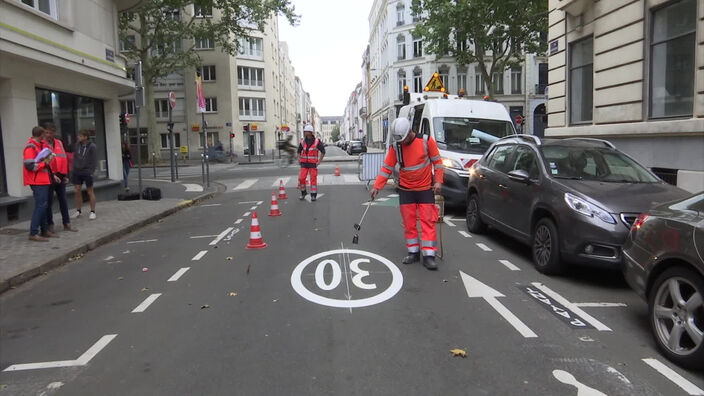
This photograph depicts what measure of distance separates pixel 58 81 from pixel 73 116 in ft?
4.18

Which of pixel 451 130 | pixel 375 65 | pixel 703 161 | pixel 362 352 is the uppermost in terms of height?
pixel 375 65

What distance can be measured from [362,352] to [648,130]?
10.2 meters

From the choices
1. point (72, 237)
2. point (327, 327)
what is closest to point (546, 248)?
point (327, 327)

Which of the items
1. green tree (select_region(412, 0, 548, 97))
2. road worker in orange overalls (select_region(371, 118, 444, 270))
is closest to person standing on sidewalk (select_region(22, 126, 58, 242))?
road worker in orange overalls (select_region(371, 118, 444, 270))

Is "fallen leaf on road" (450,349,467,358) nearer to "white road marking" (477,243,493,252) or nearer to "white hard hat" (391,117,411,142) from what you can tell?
"white hard hat" (391,117,411,142)

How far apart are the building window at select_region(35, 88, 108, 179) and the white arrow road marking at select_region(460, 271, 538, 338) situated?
35.3 feet

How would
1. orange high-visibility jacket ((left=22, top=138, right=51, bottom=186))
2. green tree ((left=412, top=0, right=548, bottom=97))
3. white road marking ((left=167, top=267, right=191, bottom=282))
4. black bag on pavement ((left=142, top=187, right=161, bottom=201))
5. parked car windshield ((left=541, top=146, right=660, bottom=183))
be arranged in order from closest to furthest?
white road marking ((left=167, top=267, right=191, bottom=282)), parked car windshield ((left=541, top=146, right=660, bottom=183)), orange high-visibility jacket ((left=22, top=138, right=51, bottom=186)), black bag on pavement ((left=142, top=187, right=161, bottom=201)), green tree ((left=412, top=0, right=548, bottom=97))

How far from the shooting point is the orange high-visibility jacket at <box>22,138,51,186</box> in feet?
27.6

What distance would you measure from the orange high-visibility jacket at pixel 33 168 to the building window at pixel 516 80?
47.9 m

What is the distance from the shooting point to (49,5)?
12.1 meters

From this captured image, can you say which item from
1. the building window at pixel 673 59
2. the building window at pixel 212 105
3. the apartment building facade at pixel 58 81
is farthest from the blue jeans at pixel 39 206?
the building window at pixel 212 105

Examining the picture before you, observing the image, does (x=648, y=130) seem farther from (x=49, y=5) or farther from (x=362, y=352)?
(x=49, y=5)

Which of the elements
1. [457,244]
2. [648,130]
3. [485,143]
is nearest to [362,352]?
[457,244]

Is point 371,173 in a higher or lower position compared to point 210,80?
lower
